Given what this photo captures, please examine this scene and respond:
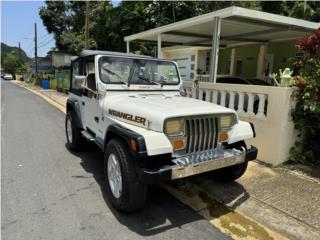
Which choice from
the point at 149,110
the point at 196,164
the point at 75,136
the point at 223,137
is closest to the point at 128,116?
the point at 149,110

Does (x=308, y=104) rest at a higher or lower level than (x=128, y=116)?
higher

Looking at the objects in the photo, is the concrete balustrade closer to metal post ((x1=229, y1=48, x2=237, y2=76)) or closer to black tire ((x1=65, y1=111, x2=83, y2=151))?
black tire ((x1=65, y1=111, x2=83, y2=151))

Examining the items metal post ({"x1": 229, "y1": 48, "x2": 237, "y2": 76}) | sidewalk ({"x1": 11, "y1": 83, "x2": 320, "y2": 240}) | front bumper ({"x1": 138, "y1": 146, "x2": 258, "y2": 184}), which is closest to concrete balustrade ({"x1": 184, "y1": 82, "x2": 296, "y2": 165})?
sidewalk ({"x1": 11, "y1": 83, "x2": 320, "y2": 240})

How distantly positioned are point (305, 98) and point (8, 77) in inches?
3141

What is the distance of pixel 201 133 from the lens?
3.56 meters

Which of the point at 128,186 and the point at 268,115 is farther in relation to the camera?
the point at 268,115

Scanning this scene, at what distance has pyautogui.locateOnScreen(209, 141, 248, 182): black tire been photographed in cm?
409

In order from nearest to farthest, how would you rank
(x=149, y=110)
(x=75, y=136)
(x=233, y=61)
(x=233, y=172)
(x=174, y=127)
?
(x=174, y=127)
(x=149, y=110)
(x=233, y=172)
(x=75, y=136)
(x=233, y=61)

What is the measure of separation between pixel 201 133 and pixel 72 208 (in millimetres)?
1945

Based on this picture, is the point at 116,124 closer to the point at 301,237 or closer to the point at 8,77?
the point at 301,237

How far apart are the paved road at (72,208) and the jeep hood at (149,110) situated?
3.83 ft

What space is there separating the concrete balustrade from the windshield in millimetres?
1501

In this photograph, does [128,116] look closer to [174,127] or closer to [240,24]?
[174,127]

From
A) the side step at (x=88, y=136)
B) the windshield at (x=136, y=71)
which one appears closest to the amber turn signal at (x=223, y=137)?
the windshield at (x=136, y=71)
